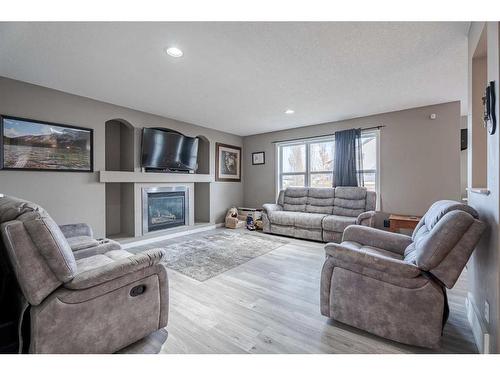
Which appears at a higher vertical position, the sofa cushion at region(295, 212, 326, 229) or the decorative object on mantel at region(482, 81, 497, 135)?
the decorative object on mantel at region(482, 81, 497, 135)

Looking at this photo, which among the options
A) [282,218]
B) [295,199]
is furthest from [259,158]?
[282,218]

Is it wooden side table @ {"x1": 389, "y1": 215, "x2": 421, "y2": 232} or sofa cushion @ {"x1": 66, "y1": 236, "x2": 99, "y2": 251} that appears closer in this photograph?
sofa cushion @ {"x1": 66, "y1": 236, "x2": 99, "y2": 251}

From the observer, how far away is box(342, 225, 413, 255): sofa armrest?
2156mm

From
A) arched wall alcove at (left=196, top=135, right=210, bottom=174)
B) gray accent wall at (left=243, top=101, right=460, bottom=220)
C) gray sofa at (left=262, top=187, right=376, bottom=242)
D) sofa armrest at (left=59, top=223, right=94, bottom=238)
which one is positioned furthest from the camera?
arched wall alcove at (left=196, top=135, right=210, bottom=174)

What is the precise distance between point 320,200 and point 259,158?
6.72 feet

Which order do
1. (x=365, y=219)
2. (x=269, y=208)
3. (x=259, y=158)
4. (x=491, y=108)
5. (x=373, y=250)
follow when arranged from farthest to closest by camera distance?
1. (x=259, y=158)
2. (x=269, y=208)
3. (x=365, y=219)
4. (x=373, y=250)
5. (x=491, y=108)

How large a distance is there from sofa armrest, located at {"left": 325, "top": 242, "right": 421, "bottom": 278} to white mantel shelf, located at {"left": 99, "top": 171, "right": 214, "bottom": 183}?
11.5 feet

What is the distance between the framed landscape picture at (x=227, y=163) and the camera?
18.3 ft

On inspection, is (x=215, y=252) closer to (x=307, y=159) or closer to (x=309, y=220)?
(x=309, y=220)

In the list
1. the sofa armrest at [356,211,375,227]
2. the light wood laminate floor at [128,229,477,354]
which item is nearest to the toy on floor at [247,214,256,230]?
the sofa armrest at [356,211,375,227]

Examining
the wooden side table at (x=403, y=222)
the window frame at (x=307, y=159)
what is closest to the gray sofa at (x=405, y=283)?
the wooden side table at (x=403, y=222)

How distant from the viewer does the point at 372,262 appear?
5.09 feet

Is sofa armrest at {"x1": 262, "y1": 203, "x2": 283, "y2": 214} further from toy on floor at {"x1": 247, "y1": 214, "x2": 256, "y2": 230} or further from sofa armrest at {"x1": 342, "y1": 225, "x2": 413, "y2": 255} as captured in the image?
sofa armrest at {"x1": 342, "y1": 225, "x2": 413, "y2": 255}

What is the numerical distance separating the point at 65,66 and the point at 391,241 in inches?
153
